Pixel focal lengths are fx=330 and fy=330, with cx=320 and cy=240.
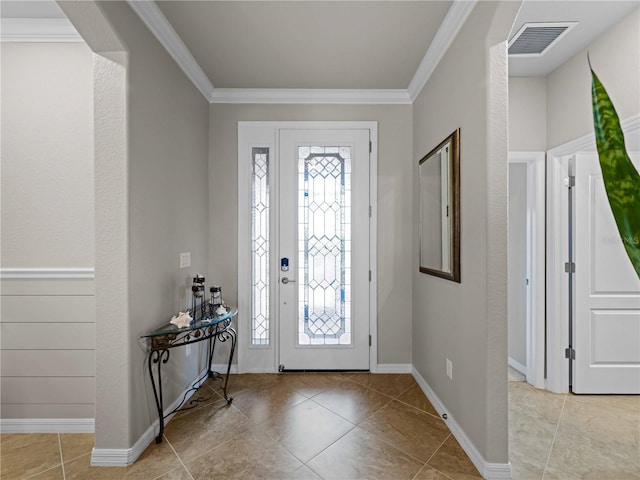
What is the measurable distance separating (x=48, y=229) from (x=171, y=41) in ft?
4.84

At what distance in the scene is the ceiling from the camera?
6.53 feet

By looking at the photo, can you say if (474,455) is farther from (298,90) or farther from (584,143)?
(298,90)

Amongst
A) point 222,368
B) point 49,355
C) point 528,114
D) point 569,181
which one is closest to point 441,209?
point 569,181

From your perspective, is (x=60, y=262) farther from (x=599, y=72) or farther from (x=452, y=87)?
(x=599, y=72)

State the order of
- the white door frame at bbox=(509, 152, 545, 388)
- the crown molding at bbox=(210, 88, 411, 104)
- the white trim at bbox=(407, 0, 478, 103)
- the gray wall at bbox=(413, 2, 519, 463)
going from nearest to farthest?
the gray wall at bbox=(413, 2, 519, 463)
the white trim at bbox=(407, 0, 478, 103)
the white door frame at bbox=(509, 152, 545, 388)
the crown molding at bbox=(210, 88, 411, 104)

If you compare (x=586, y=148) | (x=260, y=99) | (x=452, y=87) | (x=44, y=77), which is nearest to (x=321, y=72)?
(x=260, y=99)

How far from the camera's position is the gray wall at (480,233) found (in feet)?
5.58

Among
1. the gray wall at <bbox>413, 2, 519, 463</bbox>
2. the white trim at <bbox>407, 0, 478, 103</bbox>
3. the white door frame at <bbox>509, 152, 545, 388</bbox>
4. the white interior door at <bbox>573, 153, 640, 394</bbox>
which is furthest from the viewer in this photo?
the white door frame at <bbox>509, 152, 545, 388</bbox>

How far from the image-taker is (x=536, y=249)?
2.78 meters

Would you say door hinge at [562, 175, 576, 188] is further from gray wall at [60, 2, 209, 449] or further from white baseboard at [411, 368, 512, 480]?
gray wall at [60, 2, 209, 449]

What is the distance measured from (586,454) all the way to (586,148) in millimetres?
2042

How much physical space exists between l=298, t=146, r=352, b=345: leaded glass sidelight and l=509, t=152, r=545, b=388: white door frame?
1480mm

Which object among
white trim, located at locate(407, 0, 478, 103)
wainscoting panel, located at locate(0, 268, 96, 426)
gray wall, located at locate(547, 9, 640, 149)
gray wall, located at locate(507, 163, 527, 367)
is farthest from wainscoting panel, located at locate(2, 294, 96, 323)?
gray wall, located at locate(547, 9, 640, 149)

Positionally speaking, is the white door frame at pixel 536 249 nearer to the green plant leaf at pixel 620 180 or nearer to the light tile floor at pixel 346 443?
the light tile floor at pixel 346 443
